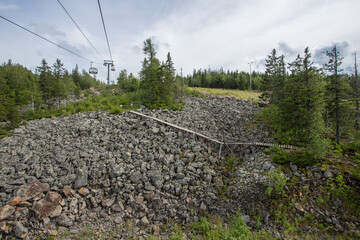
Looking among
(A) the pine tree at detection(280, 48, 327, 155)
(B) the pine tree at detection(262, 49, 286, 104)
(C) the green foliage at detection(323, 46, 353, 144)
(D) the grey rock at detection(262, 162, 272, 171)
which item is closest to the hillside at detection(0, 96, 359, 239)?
(D) the grey rock at detection(262, 162, 272, 171)

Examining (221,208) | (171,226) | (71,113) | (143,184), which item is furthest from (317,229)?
(71,113)

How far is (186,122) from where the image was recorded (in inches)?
635

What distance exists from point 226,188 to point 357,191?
6035 mm

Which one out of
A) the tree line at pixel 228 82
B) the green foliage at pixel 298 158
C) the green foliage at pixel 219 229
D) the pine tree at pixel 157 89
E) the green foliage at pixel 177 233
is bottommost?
the green foliage at pixel 177 233

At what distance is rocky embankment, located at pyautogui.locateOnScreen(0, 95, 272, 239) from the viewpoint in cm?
754

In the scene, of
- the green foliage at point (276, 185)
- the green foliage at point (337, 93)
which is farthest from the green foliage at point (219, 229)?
the green foliage at point (337, 93)

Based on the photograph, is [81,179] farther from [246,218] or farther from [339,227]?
[339,227]

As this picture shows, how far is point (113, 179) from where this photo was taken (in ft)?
31.1

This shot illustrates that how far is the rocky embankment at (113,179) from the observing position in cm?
754

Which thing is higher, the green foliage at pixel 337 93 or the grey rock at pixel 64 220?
the green foliage at pixel 337 93

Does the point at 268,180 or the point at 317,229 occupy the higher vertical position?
the point at 268,180

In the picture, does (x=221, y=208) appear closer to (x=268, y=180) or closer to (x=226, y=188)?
(x=226, y=188)

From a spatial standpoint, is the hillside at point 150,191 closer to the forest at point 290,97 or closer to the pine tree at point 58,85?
Result: the forest at point 290,97

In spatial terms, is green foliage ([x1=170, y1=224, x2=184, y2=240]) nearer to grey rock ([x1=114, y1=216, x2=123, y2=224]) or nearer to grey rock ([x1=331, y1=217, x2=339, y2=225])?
grey rock ([x1=114, y1=216, x2=123, y2=224])
